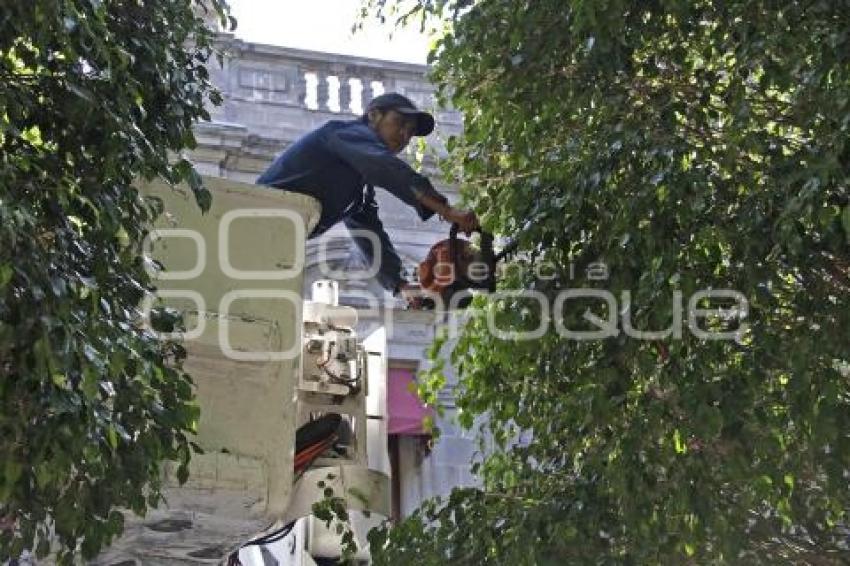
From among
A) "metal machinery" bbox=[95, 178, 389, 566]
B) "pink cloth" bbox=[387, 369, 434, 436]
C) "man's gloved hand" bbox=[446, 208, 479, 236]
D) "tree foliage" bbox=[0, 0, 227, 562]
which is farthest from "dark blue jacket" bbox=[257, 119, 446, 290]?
"pink cloth" bbox=[387, 369, 434, 436]

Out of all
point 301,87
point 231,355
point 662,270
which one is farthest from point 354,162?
point 301,87

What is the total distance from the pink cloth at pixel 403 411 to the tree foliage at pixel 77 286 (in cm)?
721

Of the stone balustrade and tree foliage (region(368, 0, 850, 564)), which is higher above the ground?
the stone balustrade

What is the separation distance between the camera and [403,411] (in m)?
13.3

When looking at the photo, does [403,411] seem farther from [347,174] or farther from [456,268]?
[456,268]

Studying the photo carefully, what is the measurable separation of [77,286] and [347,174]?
345 cm

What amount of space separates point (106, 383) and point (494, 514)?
10.6ft

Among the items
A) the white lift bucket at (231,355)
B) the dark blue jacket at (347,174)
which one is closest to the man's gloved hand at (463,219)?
the dark blue jacket at (347,174)

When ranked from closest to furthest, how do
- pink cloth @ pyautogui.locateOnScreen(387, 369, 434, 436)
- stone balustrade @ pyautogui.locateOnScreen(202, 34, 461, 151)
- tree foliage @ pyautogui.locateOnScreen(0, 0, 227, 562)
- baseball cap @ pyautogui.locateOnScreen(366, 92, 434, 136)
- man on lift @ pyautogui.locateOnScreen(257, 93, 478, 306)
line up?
tree foliage @ pyautogui.locateOnScreen(0, 0, 227, 562) < man on lift @ pyautogui.locateOnScreen(257, 93, 478, 306) < baseball cap @ pyautogui.locateOnScreen(366, 92, 434, 136) < pink cloth @ pyautogui.locateOnScreen(387, 369, 434, 436) < stone balustrade @ pyautogui.locateOnScreen(202, 34, 461, 151)

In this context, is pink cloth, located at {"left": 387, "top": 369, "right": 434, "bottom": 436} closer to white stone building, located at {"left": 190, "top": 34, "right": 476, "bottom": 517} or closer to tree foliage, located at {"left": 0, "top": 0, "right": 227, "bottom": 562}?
white stone building, located at {"left": 190, "top": 34, "right": 476, "bottom": 517}

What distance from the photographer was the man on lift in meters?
8.00

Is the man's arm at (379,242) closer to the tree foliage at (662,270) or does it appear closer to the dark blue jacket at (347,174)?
the dark blue jacket at (347,174)

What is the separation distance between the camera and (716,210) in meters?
7.17

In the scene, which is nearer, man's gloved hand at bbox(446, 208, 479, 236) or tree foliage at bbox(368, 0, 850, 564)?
tree foliage at bbox(368, 0, 850, 564)
